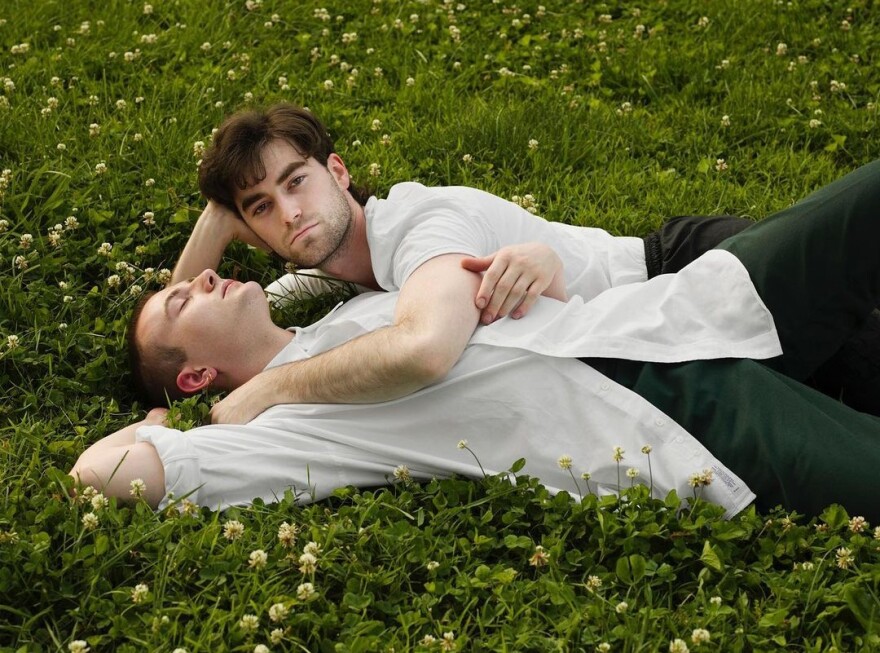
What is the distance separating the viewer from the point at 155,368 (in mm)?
5152

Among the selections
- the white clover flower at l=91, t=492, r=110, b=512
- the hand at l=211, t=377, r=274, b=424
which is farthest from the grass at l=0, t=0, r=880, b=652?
the hand at l=211, t=377, r=274, b=424

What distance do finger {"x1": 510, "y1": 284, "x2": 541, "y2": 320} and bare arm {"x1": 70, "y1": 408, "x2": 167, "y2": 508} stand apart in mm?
1523

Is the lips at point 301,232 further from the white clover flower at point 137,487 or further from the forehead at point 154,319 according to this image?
the white clover flower at point 137,487

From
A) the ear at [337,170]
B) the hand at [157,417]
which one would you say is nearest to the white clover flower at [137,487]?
the hand at [157,417]

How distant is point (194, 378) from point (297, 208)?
0.92 metres

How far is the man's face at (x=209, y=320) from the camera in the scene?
16.6 ft

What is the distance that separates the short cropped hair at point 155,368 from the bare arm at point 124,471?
757 mm

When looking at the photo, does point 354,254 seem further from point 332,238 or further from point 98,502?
point 98,502

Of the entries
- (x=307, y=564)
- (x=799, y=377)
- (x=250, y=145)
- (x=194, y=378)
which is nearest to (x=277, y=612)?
(x=307, y=564)

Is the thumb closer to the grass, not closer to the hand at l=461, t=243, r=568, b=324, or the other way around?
the hand at l=461, t=243, r=568, b=324

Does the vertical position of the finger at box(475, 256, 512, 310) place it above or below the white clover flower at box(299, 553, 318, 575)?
→ above

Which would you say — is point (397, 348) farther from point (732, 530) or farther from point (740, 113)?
point (740, 113)

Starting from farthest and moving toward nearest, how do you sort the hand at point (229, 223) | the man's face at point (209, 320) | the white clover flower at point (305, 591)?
1. the hand at point (229, 223)
2. the man's face at point (209, 320)
3. the white clover flower at point (305, 591)

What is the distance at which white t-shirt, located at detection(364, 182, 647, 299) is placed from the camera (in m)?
4.70
